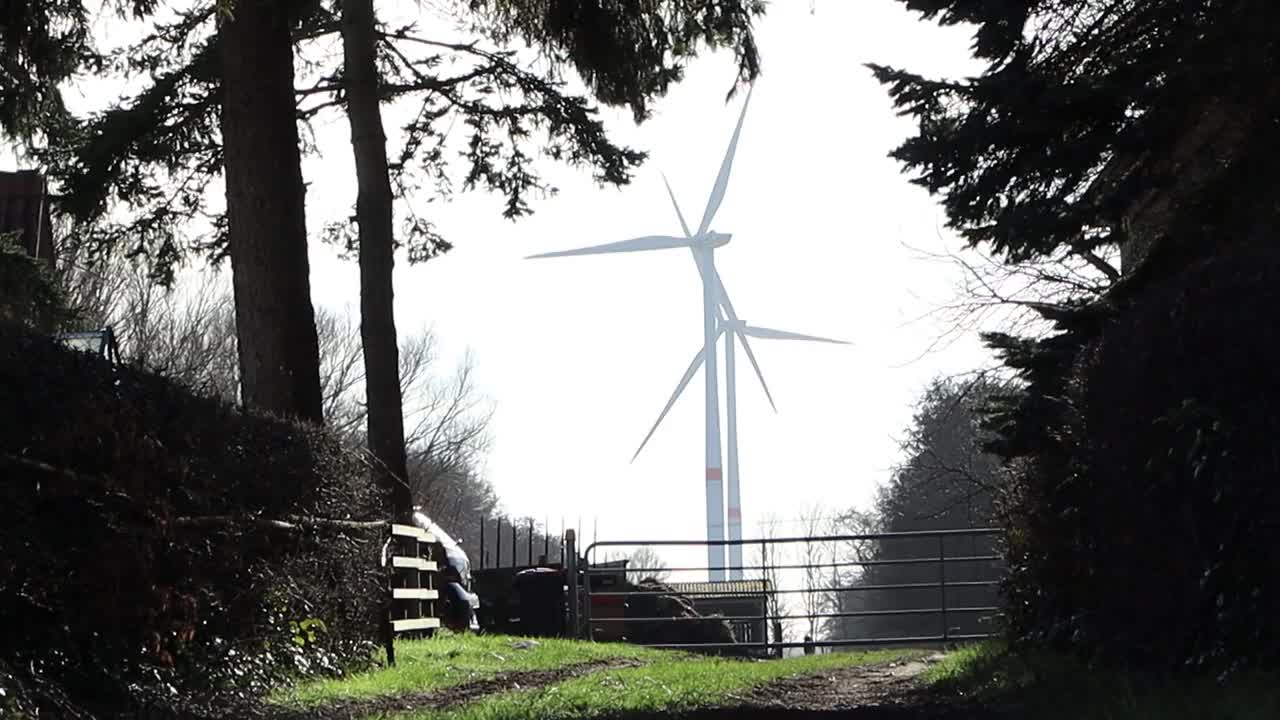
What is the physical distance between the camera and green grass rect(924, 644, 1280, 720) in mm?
6941

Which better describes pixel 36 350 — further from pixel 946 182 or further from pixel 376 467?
pixel 376 467

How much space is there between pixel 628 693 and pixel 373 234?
36.2 ft

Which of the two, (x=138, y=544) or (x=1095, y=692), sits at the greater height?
(x=138, y=544)

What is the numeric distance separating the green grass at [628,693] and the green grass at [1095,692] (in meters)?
1.60

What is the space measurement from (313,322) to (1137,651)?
9.23 metres

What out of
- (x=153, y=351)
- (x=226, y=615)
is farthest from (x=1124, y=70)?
(x=153, y=351)

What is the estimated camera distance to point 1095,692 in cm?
849

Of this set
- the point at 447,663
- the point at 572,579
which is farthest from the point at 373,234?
the point at 447,663

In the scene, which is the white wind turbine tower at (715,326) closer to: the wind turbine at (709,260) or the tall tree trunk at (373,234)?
the wind turbine at (709,260)

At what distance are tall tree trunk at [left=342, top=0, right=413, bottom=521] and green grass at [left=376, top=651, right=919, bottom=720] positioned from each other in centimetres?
690

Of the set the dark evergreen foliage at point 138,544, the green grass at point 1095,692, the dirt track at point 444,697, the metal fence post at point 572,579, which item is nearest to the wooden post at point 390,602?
the dirt track at point 444,697

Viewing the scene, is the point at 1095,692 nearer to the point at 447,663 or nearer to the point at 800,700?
the point at 800,700

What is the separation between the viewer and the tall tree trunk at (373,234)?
20.3 meters

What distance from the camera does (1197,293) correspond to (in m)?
8.15
